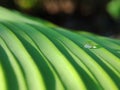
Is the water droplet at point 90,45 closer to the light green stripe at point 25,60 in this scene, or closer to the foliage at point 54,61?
the foliage at point 54,61

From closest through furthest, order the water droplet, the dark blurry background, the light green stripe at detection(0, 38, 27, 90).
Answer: the light green stripe at detection(0, 38, 27, 90)
the water droplet
the dark blurry background

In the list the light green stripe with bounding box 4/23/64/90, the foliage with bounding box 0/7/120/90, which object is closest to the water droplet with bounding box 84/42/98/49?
the foliage with bounding box 0/7/120/90

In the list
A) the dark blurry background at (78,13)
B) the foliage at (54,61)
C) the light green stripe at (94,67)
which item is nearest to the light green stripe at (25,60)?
the foliage at (54,61)

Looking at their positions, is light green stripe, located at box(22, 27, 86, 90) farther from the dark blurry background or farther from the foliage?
the dark blurry background

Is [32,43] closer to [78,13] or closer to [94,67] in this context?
[94,67]

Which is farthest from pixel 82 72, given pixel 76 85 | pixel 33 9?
pixel 33 9

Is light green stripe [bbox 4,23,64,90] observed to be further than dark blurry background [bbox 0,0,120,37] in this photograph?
No
